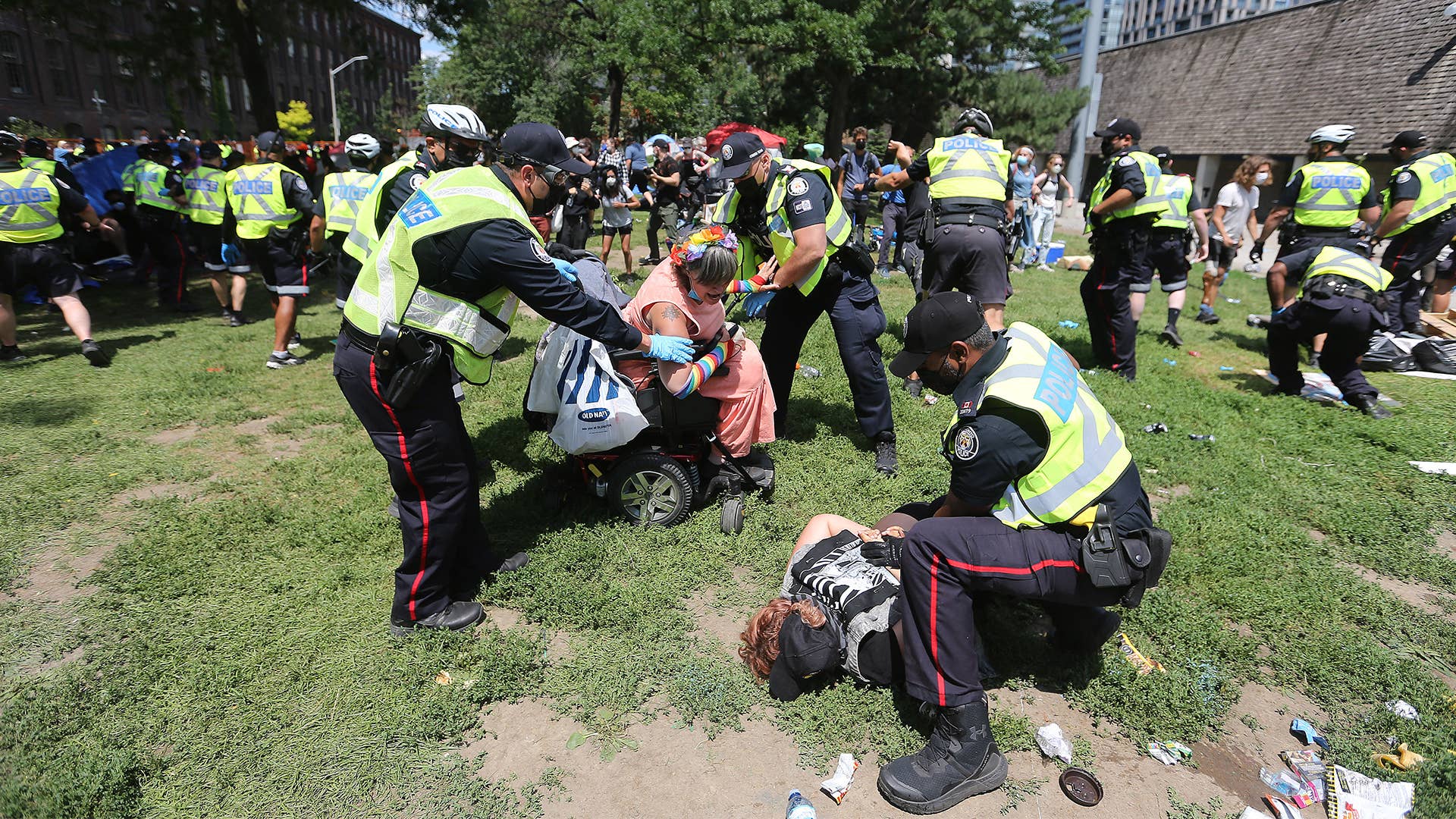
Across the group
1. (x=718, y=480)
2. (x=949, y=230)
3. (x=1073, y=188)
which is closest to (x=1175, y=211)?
(x=949, y=230)

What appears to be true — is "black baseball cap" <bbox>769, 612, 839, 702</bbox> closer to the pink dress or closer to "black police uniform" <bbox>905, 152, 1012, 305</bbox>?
the pink dress

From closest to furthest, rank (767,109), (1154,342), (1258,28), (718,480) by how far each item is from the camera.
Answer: (718,480) < (1154,342) < (1258,28) < (767,109)

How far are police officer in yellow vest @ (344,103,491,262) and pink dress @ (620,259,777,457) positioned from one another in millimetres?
1275

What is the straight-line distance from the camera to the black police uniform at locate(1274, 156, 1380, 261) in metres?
6.89

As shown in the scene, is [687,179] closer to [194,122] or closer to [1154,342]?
[1154,342]

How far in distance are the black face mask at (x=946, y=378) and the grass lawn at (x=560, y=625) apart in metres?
1.28

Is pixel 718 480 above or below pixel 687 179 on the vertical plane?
below

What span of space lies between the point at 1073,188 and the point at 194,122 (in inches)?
2135

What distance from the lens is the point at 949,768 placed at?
249 cm

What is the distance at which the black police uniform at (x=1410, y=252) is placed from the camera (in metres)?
6.82

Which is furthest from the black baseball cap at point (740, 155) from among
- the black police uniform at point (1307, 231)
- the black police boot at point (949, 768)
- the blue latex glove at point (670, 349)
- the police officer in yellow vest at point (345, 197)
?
the black police uniform at point (1307, 231)

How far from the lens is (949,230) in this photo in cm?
557

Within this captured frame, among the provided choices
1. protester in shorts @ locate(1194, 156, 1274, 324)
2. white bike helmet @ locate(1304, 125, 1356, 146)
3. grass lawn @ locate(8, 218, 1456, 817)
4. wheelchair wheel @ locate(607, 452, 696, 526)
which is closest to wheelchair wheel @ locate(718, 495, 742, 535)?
grass lawn @ locate(8, 218, 1456, 817)

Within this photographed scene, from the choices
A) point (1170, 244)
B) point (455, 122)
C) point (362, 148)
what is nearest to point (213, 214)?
point (362, 148)
